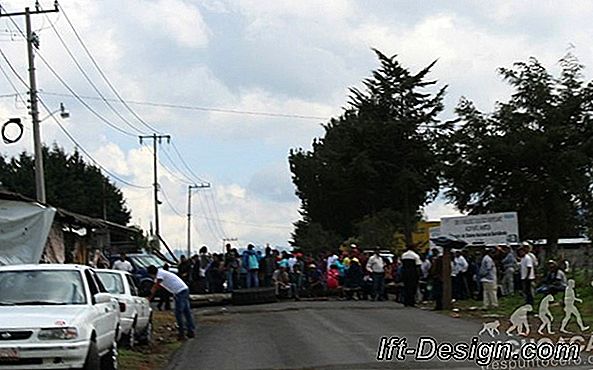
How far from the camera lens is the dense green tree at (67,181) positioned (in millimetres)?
78188

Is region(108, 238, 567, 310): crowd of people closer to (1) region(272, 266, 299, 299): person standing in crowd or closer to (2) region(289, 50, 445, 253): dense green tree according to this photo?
(1) region(272, 266, 299, 299): person standing in crowd

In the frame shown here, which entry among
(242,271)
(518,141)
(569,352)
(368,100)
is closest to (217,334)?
(569,352)

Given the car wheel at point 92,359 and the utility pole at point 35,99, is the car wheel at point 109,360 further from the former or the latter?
the utility pole at point 35,99

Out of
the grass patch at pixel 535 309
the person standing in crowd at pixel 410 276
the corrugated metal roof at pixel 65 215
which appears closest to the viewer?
the grass patch at pixel 535 309

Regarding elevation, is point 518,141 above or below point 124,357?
above

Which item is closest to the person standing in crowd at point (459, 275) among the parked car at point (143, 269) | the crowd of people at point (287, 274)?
the crowd of people at point (287, 274)

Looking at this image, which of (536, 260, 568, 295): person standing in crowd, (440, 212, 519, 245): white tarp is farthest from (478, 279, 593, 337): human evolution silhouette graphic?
(440, 212, 519, 245): white tarp

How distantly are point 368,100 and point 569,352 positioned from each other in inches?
1794

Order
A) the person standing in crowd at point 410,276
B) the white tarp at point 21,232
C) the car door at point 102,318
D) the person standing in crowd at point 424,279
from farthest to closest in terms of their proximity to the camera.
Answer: the person standing in crowd at point 424,279 < the person standing in crowd at point 410,276 < the white tarp at point 21,232 < the car door at point 102,318

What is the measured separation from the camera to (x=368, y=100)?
62.7 meters

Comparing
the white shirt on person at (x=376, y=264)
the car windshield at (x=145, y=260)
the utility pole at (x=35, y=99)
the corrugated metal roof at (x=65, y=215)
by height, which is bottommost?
the white shirt on person at (x=376, y=264)

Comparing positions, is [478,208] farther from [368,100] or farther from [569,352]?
[569,352]

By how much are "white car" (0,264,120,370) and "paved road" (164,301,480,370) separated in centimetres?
230

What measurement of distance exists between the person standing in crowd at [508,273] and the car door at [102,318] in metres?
19.0
